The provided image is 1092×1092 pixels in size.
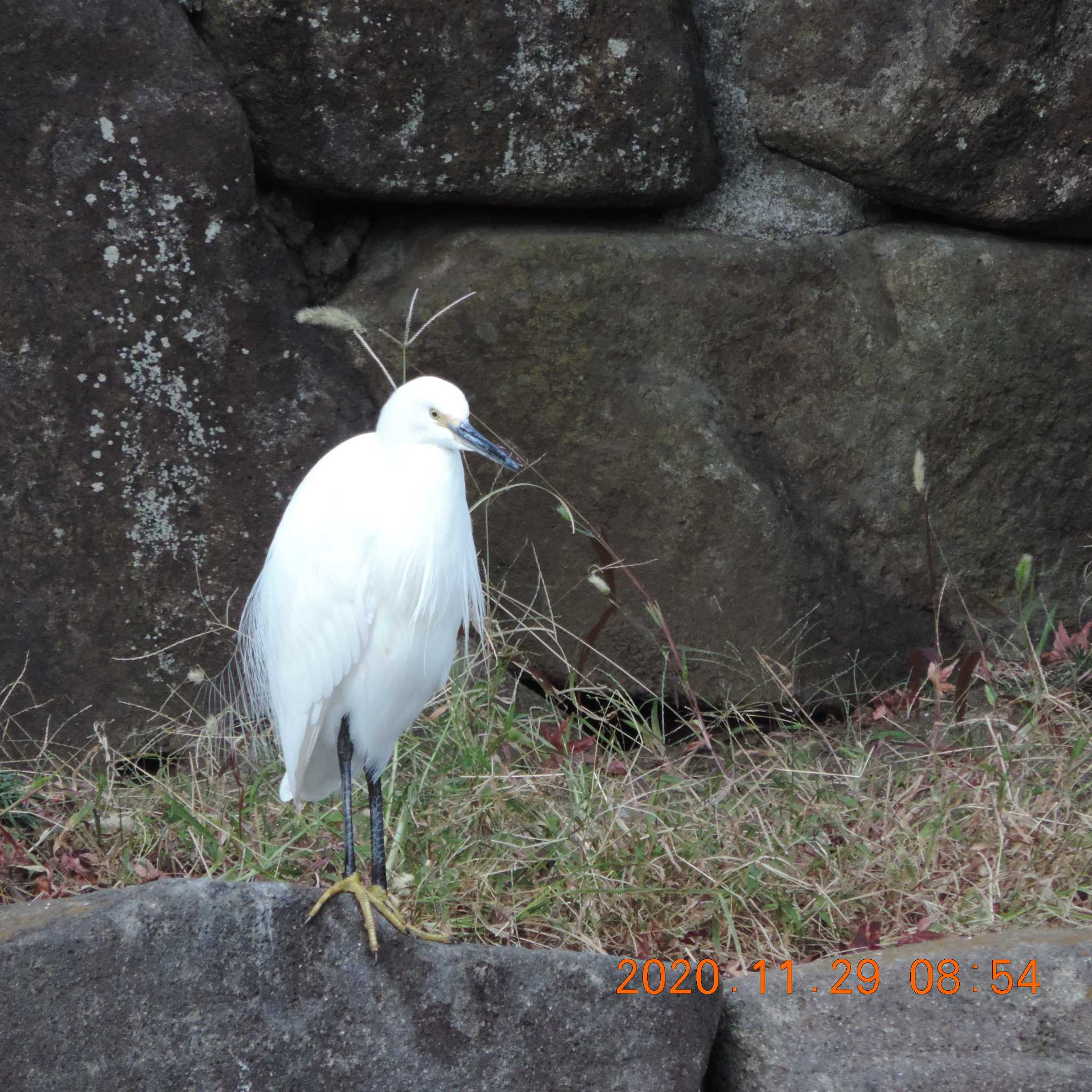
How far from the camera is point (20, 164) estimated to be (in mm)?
2391

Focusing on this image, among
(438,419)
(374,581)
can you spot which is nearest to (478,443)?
(438,419)

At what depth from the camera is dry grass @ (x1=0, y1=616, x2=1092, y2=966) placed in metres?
2.10

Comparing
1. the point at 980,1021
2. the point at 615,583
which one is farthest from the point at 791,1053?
the point at 615,583

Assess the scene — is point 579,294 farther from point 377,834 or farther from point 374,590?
point 377,834

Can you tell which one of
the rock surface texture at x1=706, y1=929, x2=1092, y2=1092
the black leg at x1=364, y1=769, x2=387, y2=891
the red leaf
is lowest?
the red leaf

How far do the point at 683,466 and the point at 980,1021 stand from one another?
1257mm

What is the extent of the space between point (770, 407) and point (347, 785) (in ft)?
4.20

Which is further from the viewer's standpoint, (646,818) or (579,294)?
(579,294)

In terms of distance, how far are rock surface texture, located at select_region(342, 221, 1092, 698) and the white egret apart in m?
0.69

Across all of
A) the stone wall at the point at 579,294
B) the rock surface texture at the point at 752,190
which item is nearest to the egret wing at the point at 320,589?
the stone wall at the point at 579,294

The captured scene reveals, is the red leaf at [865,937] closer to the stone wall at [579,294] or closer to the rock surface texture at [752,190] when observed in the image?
the stone wall at [579,294]

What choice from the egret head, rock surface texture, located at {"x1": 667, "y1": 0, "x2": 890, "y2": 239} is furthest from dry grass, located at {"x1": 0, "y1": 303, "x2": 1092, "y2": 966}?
rock surface texture, located at {"x1": 667, "y1": 0, "x2": 890, "y2": 239}
